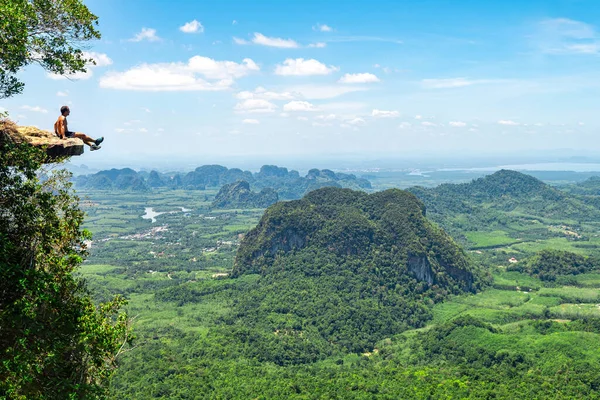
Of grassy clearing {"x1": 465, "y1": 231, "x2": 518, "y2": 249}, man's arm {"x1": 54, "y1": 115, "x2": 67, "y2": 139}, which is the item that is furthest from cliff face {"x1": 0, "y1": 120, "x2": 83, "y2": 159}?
grassy clearing {"x1": 465, "y1": 231, "x2": 518, "y2": 249}

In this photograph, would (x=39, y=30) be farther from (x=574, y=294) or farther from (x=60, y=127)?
(x=574, y=294)

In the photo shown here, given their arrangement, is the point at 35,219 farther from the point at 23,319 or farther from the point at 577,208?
the point at 577,208

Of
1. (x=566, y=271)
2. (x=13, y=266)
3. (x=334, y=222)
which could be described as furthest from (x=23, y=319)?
(x=566, y=271)

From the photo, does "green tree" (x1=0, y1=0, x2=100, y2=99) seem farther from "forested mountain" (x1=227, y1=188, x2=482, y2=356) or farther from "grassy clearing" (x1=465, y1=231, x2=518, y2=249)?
"grassy clearing" (x1=465, y1=231, x2=518, y2=249)

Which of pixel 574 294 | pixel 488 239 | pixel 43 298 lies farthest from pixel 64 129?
pixel 488 239

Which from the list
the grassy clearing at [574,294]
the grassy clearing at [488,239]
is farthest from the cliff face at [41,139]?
the grassy clearing at [488,239]

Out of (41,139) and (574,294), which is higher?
(41,139)
